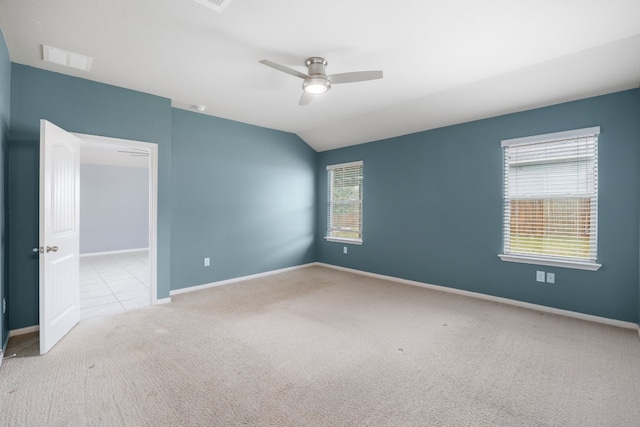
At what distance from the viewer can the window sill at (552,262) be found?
3.31m

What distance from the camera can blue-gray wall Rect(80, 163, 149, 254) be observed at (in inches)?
293

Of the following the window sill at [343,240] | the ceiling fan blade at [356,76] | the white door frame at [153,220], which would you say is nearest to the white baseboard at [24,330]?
the white door frame at [153,220]

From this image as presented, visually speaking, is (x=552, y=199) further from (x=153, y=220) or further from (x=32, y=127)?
(x=32, y=127)

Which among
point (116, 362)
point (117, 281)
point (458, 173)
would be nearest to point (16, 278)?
point (116, 362)

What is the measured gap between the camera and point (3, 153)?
8.71ft

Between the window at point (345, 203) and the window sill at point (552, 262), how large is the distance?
2.51 meters

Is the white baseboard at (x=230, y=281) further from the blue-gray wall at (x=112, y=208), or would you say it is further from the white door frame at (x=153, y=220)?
the blue-gray wall at (x=112, y=208)

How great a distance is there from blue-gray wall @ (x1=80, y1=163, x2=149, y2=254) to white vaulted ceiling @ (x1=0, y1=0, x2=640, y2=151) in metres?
5.33

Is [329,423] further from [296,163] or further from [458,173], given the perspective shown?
[296,163]

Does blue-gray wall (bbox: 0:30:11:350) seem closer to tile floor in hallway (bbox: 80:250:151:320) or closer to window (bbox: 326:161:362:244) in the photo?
tile floor in hallway (bbox: 80:250:151:320)

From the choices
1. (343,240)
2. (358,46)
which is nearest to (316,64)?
(358,46)

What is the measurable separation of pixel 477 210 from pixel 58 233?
494 cm

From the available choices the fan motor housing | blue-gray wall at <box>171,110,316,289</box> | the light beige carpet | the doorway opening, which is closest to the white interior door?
the light beige carpet

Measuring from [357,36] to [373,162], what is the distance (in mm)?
3110
